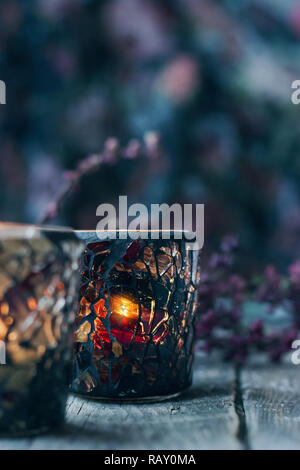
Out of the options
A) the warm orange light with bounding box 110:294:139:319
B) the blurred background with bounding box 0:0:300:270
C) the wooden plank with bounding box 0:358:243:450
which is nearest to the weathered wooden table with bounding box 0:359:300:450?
the wooden plank with bounding box 0:358:243:450

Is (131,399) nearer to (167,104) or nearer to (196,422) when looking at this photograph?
(196,422)

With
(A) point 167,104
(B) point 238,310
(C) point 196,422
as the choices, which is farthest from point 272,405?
(A) point 167,104

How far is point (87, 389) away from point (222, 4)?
5.79ft

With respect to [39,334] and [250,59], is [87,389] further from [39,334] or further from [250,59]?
[250,59]

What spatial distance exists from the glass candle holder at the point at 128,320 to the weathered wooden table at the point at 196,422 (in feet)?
0.09

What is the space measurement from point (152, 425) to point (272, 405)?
0.52 ft

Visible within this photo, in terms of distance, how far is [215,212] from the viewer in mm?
1768

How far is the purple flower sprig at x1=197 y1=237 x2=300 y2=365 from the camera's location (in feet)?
2.59

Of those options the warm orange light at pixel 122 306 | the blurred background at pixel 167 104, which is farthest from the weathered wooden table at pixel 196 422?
the blurred background at pixel 167 104

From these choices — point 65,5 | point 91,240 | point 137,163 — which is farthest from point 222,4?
point 91,240

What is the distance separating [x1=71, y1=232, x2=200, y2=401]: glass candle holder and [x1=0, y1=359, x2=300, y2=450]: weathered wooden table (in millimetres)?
29

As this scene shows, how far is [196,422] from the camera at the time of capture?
51 cm

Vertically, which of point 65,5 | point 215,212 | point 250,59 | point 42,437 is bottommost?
point 42,437

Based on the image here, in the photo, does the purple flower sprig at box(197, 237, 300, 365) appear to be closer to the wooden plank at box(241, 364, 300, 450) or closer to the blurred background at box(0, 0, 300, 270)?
the wooden plank at box(241, 364, 300, 450)
